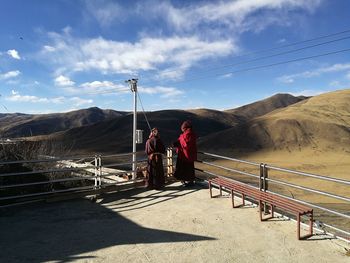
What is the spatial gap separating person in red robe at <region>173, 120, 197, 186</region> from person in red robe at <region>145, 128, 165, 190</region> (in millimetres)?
432

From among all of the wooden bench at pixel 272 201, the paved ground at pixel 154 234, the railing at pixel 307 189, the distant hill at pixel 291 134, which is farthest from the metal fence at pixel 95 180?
the distant hill at pixel 291 134

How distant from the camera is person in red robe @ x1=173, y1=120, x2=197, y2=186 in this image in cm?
1111

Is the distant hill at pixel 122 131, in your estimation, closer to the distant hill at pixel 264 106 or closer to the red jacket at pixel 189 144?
the distant hill at pixel 264 106

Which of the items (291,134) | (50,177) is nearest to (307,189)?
(50,177)

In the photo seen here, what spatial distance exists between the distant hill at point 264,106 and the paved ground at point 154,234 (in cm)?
12505

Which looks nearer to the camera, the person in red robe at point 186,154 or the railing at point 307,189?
the railing at point 307,189

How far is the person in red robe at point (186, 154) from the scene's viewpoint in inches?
437

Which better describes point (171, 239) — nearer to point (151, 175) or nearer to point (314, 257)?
point (314, 257)

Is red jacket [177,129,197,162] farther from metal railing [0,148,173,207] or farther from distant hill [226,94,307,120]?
distant hill [226,94,307,120]

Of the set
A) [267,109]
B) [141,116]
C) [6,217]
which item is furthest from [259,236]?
[267,109]

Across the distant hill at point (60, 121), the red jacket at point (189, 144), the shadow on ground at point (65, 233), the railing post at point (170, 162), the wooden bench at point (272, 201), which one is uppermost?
the distant hill at point (60, 121)

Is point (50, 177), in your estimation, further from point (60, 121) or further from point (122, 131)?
point (60, 121)

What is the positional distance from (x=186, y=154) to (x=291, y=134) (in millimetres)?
47212

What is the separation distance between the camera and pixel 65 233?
7.86 m
